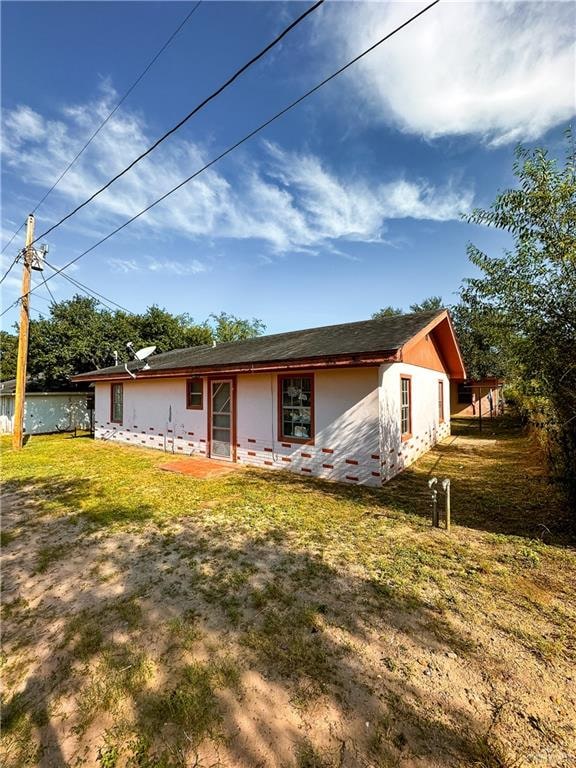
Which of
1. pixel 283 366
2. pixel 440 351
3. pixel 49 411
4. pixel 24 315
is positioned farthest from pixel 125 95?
pixel 49 411

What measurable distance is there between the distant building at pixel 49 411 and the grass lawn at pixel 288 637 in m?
13.3

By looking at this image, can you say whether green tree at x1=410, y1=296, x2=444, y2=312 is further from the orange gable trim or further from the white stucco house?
the white stucco house

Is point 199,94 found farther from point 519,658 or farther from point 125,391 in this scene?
point 125,391

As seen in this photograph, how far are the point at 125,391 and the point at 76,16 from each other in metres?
10.3

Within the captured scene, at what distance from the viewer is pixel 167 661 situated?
237 centimetres

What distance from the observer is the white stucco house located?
6.88 m

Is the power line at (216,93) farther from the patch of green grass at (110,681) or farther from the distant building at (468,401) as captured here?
the distant building at (468,401)

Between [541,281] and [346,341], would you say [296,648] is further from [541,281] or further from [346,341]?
[346,341]

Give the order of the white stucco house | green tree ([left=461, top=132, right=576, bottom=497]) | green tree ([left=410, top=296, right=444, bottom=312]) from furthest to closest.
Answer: green tree ([left=410, top=296, right=444, bottom=312]) → the white stucco house → green tree ([left=461, top=132, right=576, bottom=497])

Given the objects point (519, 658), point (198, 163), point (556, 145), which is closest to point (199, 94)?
point (198, 163)

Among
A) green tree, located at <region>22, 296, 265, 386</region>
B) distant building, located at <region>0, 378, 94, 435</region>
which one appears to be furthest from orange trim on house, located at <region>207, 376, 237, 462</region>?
green tree, located at <region>22, 296, 265, 386</region>

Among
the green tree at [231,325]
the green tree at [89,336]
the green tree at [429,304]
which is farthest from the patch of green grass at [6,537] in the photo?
the green tree at [429,304]

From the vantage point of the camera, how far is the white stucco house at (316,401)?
6875mm

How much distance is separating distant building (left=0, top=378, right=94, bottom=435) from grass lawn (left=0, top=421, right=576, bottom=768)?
13.3m
